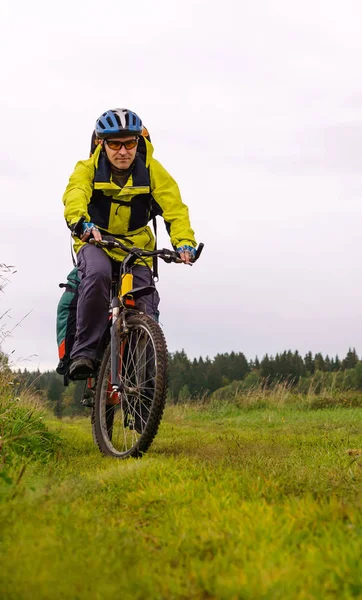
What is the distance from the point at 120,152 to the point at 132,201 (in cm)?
48

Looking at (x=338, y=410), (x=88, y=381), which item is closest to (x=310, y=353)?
(x=338, y=410)

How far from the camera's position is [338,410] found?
44.4ft

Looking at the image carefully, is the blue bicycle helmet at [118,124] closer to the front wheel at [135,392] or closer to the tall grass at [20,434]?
the front wheel at [135,392]

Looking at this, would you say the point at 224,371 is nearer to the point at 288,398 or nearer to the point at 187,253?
the point at 288,398

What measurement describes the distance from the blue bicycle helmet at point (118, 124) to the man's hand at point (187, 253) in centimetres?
A: 116

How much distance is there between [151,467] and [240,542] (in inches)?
61.9

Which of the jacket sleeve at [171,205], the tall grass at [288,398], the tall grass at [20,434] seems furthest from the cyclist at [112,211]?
the tall grass at [288,398]

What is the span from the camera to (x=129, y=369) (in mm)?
5770

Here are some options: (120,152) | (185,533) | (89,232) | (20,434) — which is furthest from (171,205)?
(185,533)

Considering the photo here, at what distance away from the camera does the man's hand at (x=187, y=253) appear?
605 cm

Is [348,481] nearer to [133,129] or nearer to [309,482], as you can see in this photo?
[309,482]

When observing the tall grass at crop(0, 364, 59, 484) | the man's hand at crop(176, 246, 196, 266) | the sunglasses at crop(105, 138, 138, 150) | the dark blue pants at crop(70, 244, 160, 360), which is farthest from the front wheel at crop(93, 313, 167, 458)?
the sunglasses at crop(105, 138, 138, 150)

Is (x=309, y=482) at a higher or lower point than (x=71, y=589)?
higher

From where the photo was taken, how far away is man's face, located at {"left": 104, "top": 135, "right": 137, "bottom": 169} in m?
6.21
